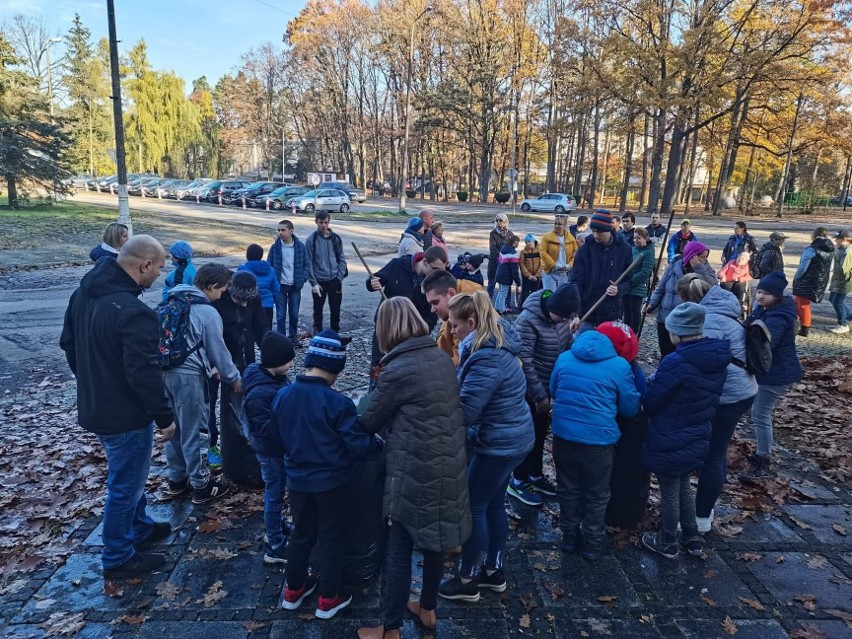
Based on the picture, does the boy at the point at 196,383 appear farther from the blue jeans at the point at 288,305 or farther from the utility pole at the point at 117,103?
the utility pole at the point at 117,103

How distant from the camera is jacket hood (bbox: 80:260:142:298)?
3533 mm

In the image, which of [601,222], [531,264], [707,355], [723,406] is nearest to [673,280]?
[601,222]

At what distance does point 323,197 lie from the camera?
35844 mm

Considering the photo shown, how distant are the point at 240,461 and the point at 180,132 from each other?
64904mm

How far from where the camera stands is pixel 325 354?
317 cm

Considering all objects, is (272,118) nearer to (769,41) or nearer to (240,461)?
(769,41)

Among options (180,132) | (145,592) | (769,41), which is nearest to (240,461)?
(145,592)

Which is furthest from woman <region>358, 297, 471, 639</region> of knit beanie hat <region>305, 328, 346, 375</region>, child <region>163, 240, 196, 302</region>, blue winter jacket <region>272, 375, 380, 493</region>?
child <region>163, 240, 196, 302</region>

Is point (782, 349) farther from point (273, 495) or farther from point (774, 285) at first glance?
point (273, 495)

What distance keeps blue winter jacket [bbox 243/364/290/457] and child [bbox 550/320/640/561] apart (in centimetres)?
189

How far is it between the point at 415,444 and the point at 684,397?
1.91 meters

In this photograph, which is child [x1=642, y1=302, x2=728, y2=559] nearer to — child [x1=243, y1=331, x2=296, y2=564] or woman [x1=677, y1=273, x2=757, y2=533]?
woman [x1=677, y1=273, x2=757, y2=533]

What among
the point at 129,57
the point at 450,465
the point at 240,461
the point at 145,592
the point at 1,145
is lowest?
the point at 145,592

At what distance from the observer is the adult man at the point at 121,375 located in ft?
11.5
